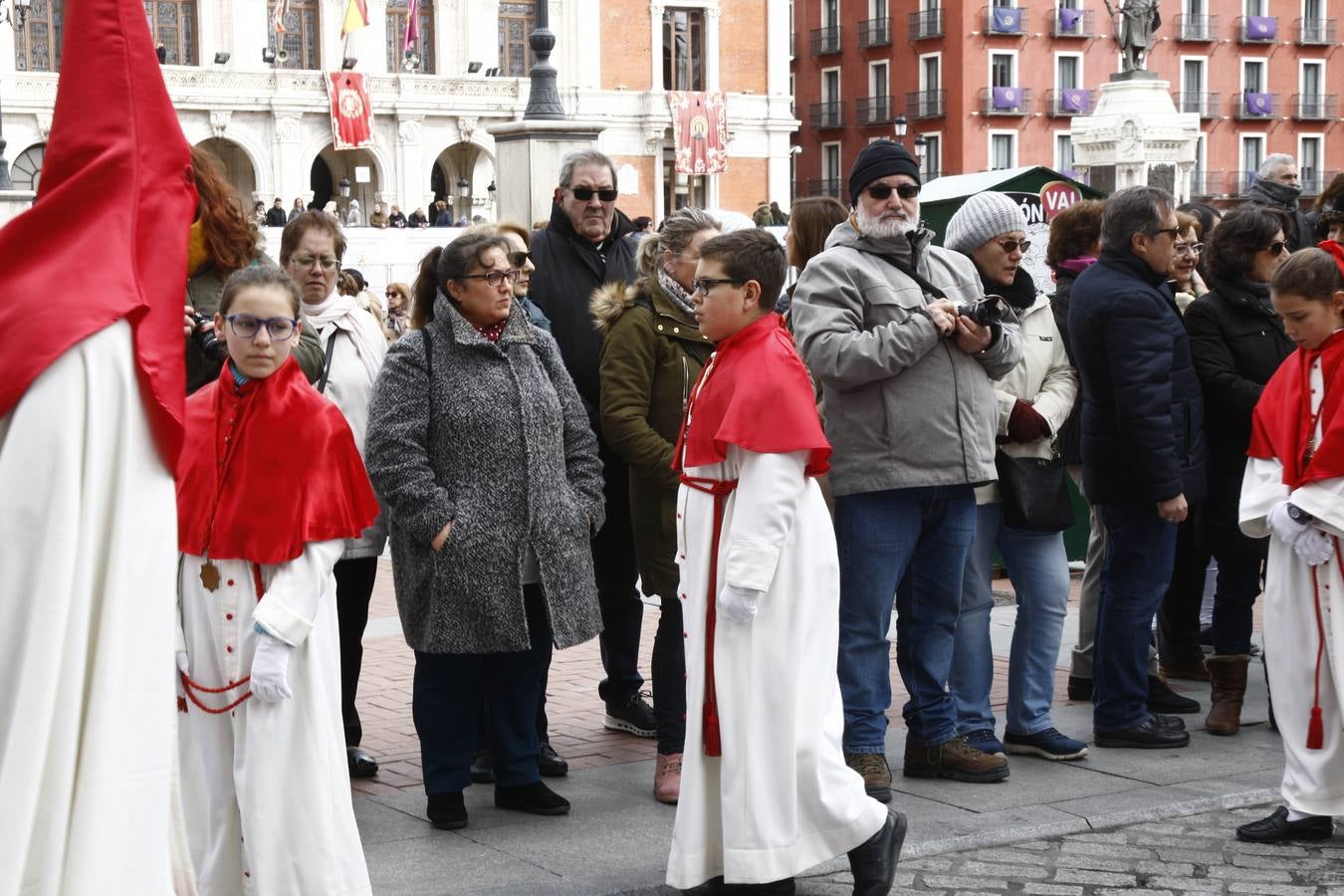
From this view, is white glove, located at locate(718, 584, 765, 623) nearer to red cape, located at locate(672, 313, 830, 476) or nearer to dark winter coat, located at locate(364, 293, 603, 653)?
red cape, located at locate(672, 313, 830, 476)

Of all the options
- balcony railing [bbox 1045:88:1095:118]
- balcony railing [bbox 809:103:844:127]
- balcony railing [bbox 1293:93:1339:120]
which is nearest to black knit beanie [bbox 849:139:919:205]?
balcony railing [bbox 1045:88:1095:118]

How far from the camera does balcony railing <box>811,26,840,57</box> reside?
6594 centimetres

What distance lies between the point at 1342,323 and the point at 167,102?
3.98 m

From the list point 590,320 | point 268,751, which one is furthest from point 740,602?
point 590,320

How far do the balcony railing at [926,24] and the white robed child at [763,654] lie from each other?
58589 millimetres

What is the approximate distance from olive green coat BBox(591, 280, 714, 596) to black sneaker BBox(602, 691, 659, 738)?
0.88 meters

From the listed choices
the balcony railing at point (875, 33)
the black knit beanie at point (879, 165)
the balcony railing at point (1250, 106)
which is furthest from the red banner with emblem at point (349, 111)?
the black knit beanie at point (879, 165)

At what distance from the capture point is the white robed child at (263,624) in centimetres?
429

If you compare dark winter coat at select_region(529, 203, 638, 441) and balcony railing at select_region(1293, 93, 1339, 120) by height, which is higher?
balcony railing at select_region(1293, 93, 1339, 120)

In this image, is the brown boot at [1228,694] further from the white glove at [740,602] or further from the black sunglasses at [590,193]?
the white glove at [740,602]

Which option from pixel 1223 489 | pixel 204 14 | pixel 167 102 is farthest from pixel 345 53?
pixel 167 102

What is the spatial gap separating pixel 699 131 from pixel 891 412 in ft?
177

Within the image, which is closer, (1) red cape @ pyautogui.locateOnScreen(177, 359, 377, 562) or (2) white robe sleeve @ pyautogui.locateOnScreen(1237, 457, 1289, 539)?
(1) red cape @ pyautogui.locateOnScreen(177, 359, 377, 562)

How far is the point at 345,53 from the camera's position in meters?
54.9
